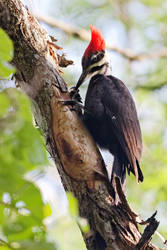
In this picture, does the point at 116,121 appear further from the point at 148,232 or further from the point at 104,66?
the point at 148,232

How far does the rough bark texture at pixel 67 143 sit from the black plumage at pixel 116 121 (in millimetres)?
665

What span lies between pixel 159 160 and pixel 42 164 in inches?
214

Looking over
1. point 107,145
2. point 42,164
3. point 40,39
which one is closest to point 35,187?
point 42,164

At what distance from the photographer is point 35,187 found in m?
1.31

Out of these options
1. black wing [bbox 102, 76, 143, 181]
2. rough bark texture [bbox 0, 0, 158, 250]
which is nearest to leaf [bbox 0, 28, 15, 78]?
rough bark texture [bbox 0, 0, 158, 250]

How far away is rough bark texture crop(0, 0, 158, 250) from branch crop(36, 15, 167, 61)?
3470 millimetres

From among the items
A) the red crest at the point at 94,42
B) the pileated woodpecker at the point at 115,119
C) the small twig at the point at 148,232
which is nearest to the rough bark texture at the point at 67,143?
the small twig at the point at 148,232

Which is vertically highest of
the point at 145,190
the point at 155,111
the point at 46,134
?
the point at 155,111

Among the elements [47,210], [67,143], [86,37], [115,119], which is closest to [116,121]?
[115,119]

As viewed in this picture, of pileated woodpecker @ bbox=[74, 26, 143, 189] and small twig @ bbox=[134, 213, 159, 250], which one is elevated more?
pileated woodpecker @ bbox=[74, 26, 143, 189]

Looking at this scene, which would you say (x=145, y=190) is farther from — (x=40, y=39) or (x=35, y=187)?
(x=35, y=187)

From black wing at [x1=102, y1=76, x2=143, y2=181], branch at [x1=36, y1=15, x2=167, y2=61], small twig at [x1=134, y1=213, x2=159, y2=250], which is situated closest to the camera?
small twig at [x1=134, y1=213, x2=159, y2=250]

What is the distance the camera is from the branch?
6.50 meters

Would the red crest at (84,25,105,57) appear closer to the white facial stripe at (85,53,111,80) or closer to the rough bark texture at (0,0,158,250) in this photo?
the white facial stripe at (85,53,111,80)
